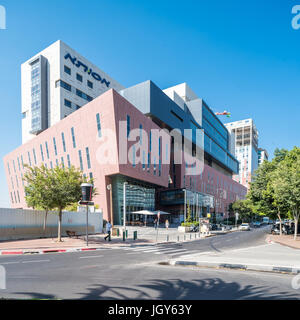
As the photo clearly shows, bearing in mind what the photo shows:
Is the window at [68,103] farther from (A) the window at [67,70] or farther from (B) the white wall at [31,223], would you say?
(B) the white wall at [31,223]

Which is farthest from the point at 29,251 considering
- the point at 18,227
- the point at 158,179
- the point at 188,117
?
the point at 188,117

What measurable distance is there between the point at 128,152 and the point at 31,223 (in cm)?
1964

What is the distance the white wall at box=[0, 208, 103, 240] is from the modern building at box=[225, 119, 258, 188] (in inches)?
5929

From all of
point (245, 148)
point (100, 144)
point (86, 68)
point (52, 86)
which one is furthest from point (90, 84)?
point (245, 148)

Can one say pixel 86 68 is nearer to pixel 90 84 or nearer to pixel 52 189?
pixel 90 84

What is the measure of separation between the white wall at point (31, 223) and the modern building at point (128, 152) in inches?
224

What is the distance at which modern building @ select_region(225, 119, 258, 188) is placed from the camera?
166 meters

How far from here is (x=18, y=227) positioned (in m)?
21.5

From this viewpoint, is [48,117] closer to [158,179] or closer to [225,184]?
[158,179]

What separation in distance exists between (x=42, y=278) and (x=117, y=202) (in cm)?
3551

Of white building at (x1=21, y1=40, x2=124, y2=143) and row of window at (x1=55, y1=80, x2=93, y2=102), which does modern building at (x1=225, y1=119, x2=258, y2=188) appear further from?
white building at (x1=21, y1=40, x2=124, y2=143)

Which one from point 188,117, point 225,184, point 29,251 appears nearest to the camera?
point 29,251

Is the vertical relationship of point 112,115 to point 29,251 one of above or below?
above

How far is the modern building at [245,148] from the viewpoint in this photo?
16612cm
